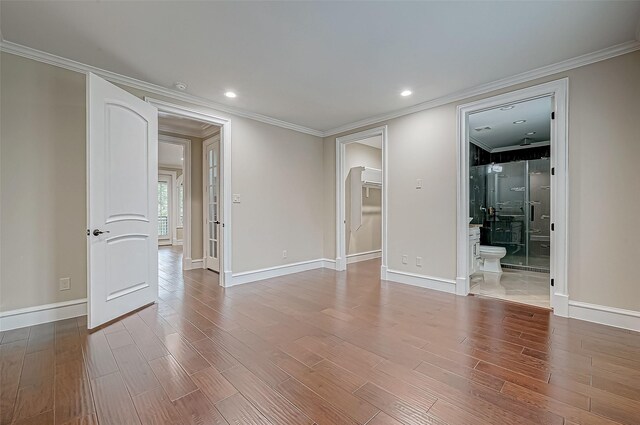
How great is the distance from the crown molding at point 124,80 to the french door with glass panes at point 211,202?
3.32ft

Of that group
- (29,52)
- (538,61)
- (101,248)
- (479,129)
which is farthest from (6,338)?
(479,129)

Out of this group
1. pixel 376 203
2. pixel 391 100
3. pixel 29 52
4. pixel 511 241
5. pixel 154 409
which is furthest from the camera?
pixel 376 203

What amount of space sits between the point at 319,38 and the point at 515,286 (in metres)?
4.01

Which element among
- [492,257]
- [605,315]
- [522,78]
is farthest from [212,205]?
[605,315]

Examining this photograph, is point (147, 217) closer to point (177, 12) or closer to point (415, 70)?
point (177, 12)

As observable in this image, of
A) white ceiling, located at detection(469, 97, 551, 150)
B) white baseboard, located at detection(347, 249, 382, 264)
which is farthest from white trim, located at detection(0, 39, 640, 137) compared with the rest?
white baseboard, located at detection(347, 249, 382, 264)

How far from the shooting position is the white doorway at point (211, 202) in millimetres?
4867

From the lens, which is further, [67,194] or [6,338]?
[67,194]

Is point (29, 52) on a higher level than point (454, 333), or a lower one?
higher

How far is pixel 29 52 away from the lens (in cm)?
251

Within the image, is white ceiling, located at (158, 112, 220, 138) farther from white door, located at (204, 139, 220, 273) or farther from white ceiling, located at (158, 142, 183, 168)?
Answer: white ceiling, located at (158, 142, 183, 168)

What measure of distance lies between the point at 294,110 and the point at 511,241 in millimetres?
4901

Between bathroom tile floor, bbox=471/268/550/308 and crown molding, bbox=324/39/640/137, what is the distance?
2.45m

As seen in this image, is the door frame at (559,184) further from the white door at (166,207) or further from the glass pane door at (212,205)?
the white door at (166,207)
